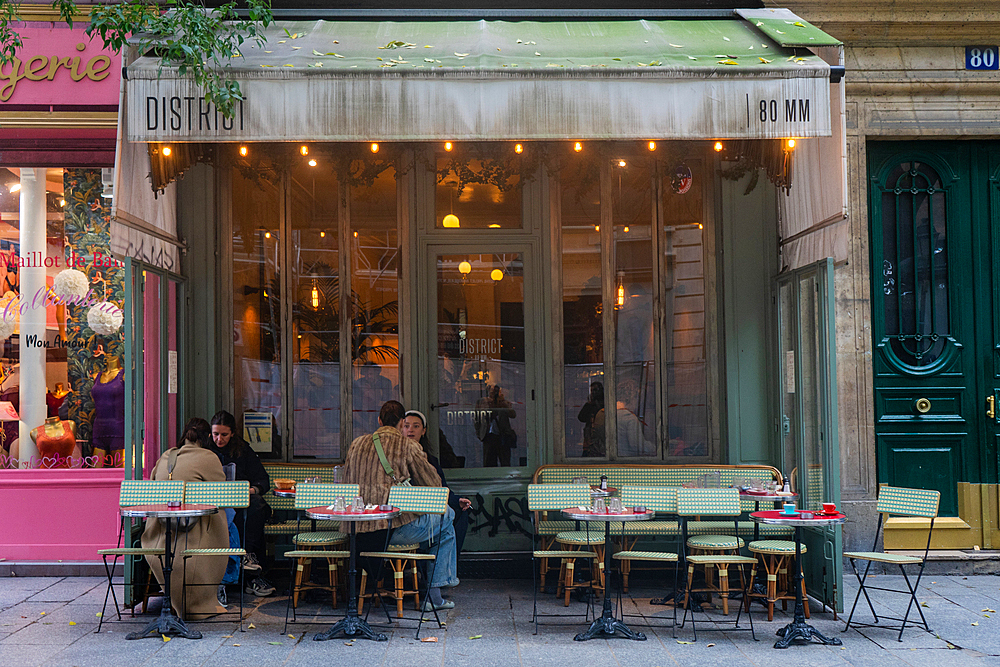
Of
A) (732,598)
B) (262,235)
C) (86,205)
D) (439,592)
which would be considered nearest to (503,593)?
(439,592)

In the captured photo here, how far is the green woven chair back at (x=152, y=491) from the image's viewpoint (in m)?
6.95

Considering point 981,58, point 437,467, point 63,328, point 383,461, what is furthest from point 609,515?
point 981,58

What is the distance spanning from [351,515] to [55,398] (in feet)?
13.2

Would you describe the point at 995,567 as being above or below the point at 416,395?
below

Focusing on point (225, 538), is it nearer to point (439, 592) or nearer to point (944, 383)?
point (439, 592)

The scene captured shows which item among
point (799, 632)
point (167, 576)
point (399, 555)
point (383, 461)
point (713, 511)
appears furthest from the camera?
point (383, 461)

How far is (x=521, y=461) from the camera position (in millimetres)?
8992

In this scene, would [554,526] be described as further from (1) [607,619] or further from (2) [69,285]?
(2) [69,285]

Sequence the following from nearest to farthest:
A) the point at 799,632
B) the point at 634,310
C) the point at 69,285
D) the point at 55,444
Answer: the point at 799,632 → the point at 55,444 → the point at 69,285 → the point at 634,310

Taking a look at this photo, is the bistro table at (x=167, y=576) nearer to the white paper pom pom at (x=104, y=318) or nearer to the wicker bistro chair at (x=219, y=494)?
the wicker bistro chair at (x=219, y=494)

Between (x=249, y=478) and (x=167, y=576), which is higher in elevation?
(x=249, y=478)

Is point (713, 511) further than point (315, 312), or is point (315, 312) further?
point (315, 312)

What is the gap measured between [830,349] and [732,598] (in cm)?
217

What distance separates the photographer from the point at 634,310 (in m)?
9.14
